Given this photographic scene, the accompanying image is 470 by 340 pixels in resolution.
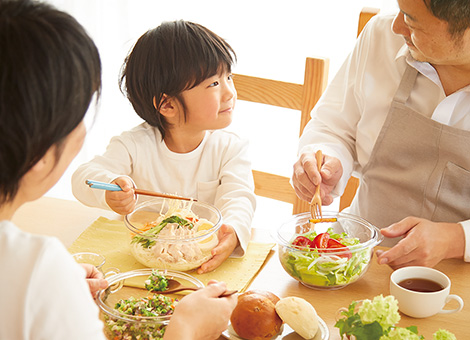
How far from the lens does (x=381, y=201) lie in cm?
173

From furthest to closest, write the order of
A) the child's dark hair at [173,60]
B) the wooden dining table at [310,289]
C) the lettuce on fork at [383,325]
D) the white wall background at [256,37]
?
1. the white wall background at [256,37]
2. the child's dark hair at [173,60]
3. the wooden dining table at [310,289]
4. the lettuce on fork at [383,325]

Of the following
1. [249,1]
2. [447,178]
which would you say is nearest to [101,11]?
[249,1]

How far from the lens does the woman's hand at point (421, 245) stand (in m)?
1.34

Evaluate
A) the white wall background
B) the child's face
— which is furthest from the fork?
the white wall background

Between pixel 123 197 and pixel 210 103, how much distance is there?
41cm

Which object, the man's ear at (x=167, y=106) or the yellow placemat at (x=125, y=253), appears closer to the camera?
the yellow placemat at (x=125, y=253)

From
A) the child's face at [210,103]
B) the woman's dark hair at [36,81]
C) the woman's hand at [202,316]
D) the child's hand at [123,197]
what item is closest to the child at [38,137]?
the woman's dark hair at [36,81]

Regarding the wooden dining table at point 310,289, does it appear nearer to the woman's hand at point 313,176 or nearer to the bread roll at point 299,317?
the bread roll at point 299,317

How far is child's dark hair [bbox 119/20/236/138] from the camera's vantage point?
1.69 metres

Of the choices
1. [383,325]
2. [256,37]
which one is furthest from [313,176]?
[256,37]

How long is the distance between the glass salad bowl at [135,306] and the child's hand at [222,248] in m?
0.14

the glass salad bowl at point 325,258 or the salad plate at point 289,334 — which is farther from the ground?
the glass salad bowl at point 325,258

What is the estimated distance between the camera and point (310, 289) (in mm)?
1313

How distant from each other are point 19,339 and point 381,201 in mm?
1211
